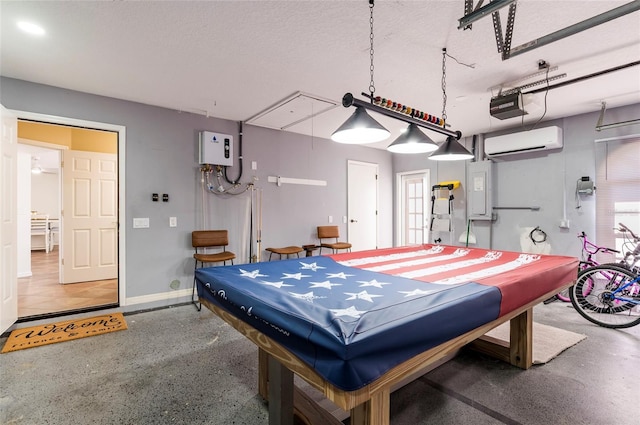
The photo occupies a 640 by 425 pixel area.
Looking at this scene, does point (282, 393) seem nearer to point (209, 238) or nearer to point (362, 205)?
point (209, 238)

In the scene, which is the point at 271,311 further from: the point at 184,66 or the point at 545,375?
the point at 184,66

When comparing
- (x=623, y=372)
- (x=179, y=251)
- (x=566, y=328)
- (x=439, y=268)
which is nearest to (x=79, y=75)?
(x=179, y=251)

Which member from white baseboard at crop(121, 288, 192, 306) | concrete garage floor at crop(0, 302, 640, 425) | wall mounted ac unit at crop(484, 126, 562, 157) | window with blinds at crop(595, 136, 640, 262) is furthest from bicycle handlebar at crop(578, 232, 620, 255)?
white baseboard at crop(121, 288, 192, 306)

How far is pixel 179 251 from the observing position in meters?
4.06

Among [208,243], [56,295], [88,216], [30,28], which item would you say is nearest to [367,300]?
[30,28]

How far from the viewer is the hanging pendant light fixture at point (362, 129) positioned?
6.38 feet

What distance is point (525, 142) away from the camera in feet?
14.6

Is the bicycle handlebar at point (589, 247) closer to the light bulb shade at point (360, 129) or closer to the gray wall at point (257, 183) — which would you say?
the gray wall at point (257, 183)

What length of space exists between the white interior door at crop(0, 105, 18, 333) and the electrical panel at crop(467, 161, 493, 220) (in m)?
6.12

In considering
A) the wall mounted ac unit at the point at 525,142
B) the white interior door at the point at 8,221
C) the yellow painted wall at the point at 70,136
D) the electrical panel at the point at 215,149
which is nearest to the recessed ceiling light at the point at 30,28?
the white interior door at the point at 8,221

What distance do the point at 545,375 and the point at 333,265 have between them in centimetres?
183

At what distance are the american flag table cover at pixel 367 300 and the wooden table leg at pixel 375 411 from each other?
204 mm

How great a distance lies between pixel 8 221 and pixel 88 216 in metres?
2.06

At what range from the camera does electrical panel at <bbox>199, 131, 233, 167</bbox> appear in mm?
4090
